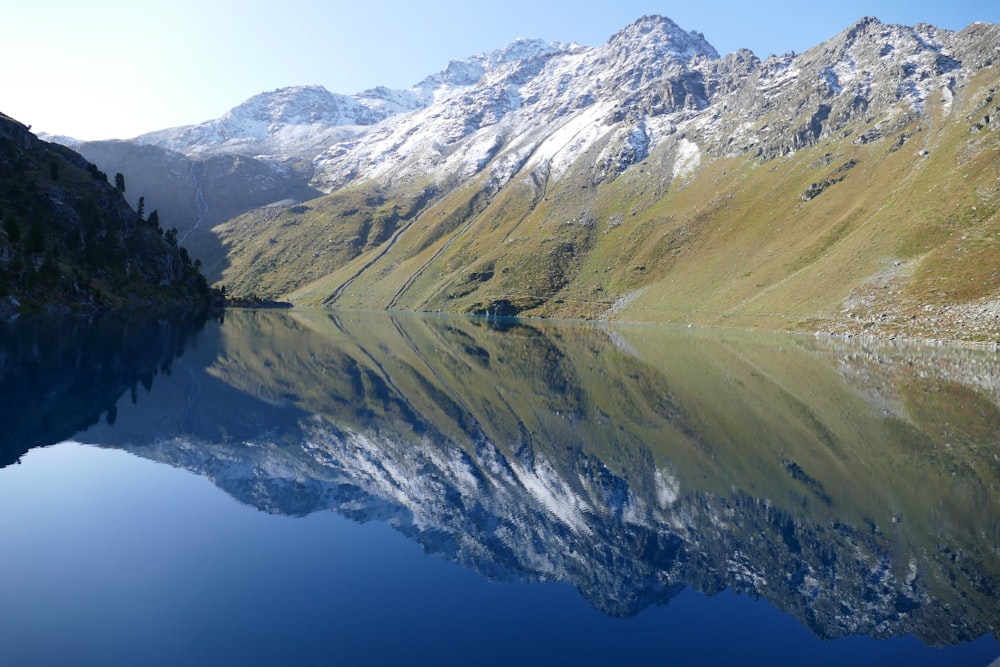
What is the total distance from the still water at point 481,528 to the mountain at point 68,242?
59.1 metres

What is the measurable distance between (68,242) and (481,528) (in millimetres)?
117306

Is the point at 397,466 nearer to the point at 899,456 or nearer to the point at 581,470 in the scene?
the point at 581,470

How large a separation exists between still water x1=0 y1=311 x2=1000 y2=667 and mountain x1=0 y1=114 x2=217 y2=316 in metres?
59.1

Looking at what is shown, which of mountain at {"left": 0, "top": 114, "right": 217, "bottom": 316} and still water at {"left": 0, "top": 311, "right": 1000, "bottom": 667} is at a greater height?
mountain at {"left": 0, "top": 114, "right": 217, "bottom": 316}

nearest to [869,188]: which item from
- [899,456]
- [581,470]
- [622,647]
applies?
[899,456]

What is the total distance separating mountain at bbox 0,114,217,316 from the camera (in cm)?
8519

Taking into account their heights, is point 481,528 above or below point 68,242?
below

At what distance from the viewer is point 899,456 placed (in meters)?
28.1

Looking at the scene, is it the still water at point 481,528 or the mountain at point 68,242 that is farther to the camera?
the mountain at point 68,242

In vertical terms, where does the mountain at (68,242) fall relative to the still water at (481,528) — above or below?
above

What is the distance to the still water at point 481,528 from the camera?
12.5m

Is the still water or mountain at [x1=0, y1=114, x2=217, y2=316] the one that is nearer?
the still water

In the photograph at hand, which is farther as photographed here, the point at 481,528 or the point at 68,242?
the point at 68,242

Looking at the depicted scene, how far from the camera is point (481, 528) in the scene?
1872 cm
